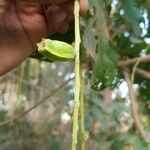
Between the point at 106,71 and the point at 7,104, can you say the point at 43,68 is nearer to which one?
the point at 7,104

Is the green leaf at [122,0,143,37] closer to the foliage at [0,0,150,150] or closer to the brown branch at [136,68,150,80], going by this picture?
the foliage at [0,0,150,150]

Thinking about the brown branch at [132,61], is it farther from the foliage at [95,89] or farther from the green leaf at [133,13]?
the green leaf at [133,13]

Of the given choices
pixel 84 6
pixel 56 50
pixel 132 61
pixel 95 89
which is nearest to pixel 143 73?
pixel 132 61

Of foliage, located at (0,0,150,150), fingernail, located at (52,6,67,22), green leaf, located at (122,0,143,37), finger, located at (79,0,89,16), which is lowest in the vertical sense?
foliage, located at (0,0,150,150)

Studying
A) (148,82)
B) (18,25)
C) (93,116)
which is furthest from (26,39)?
(93,116)

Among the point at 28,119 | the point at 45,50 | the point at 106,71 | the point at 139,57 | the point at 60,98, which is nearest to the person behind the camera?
the point at 45,50

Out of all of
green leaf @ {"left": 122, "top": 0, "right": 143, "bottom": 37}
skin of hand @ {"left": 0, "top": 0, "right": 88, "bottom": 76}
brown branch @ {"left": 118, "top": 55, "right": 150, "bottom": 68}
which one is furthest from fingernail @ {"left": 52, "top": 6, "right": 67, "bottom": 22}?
brown branch @ {"left": 118, "top": 55, "right": 150, "bottom": 68}
